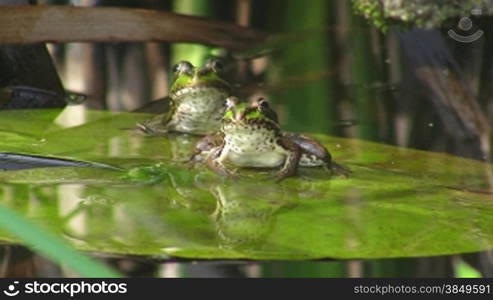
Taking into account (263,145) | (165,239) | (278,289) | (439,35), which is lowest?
(278,289)

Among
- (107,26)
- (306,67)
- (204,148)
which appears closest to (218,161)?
(204,148)

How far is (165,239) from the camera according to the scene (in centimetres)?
315

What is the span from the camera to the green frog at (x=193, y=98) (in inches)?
195

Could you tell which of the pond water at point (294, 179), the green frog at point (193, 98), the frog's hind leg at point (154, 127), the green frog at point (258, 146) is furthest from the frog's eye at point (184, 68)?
the green frog at point (258, 146)

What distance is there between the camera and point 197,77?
16.3ft

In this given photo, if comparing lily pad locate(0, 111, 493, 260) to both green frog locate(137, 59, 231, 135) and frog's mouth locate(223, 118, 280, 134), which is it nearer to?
frog's mouth locate(223, 118, 280, 134)

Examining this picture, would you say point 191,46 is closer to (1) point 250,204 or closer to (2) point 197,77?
(2) point 197,77

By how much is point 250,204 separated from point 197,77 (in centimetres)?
148

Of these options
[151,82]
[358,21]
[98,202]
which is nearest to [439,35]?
[358,21]

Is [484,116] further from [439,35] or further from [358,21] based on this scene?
[358,21]

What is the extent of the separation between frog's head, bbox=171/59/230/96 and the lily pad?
620mm

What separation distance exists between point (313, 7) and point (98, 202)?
341 centimetres

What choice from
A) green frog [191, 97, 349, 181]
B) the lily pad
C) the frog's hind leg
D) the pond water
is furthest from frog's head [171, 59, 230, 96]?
green frog [191, 97, 349, 181]

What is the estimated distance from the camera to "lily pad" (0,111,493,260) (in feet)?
10.3
